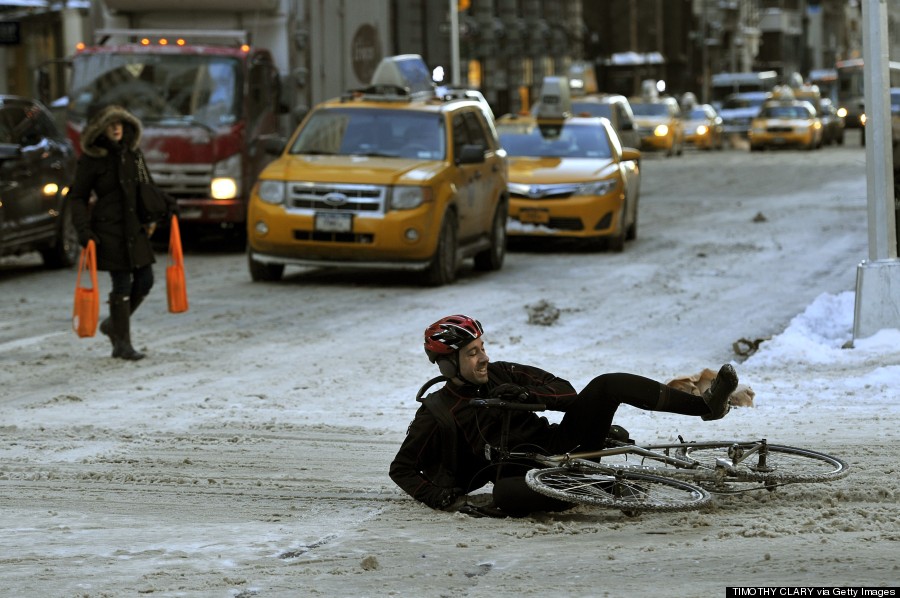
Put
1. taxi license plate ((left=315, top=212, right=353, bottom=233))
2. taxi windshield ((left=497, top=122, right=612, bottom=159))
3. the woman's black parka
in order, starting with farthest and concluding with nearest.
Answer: taxi windshield ((left=497, top=122, right=612, bottom=159)), taxi license plate ((left=315, top=212, right=353, bottom=233)), the woman's black parka

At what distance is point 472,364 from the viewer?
7.19 m

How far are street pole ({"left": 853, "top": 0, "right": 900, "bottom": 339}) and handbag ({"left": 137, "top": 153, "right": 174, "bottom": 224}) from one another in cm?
490

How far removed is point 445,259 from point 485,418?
9.48m

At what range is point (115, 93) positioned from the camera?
67.4 ft

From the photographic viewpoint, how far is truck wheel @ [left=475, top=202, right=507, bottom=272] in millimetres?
18203

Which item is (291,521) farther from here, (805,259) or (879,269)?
(805,259)

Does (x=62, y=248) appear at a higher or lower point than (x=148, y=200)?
lower

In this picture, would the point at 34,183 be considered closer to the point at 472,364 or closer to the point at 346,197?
the point at 346,197

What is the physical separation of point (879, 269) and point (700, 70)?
8221 centimetres

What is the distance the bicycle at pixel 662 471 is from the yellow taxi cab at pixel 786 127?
42706mm

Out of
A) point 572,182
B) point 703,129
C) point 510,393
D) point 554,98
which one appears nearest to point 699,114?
point 703,129

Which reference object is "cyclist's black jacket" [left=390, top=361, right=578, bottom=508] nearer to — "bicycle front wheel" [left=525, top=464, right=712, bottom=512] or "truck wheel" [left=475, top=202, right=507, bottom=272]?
"bicycle front wheel" [left=525, top=464, right=712, bottom=512]

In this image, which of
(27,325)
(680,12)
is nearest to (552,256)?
(27,325)

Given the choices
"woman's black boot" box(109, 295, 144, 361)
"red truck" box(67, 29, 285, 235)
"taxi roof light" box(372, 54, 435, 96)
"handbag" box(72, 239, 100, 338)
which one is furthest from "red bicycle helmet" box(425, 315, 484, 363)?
"red truck" box(67, 29, 285, 235)
